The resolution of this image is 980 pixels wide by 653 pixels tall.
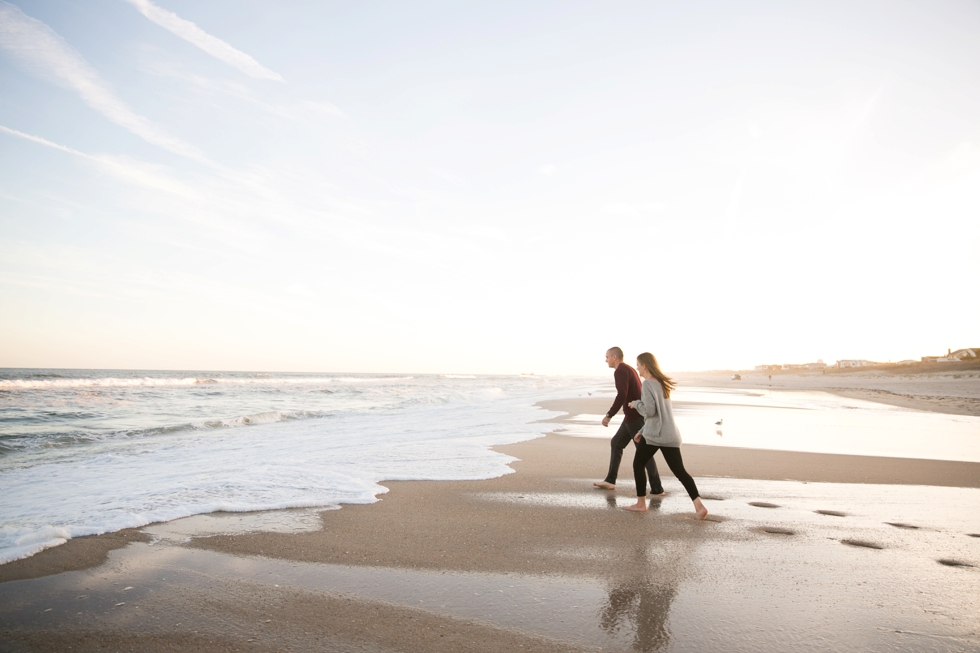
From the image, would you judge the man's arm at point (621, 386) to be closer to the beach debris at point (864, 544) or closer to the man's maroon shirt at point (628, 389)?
the man's maroon shirt at point (628, 389)

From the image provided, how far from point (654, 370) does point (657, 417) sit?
0.56 meters

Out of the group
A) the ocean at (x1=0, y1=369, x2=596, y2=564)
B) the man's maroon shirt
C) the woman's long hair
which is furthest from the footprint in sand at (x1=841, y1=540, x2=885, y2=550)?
the ocean at (x1=0, y1=369, x2=596, y2=564)

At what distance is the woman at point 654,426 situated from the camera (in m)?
5.81

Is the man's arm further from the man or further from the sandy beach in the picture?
the sandy beach

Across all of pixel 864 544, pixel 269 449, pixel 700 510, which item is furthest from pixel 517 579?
pixel 269 449

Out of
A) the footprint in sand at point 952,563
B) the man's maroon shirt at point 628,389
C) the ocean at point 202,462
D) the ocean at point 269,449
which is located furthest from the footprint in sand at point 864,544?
the ocean at point 202,462

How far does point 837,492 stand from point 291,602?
6.99 meters

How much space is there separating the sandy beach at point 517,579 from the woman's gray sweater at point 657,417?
32.7 inches

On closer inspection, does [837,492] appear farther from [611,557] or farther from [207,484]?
[207,484]

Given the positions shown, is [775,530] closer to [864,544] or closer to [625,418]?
[864,544]

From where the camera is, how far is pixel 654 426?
19.5 ft

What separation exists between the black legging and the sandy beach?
326 millimetres

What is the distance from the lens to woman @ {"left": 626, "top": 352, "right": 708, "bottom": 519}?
5.81 metres

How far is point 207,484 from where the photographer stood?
A: 6715mm
